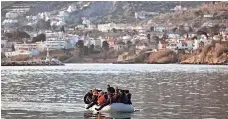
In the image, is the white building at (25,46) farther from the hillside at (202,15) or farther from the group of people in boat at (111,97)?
the group of people in boat at (111,97)

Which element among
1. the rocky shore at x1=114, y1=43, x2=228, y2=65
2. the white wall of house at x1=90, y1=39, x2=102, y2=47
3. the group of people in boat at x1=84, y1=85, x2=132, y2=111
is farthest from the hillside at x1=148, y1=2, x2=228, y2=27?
the group of people in boat at x1=84, y1=85, x2=132, y2=111

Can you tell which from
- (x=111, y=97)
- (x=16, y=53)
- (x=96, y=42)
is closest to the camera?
(x=111, y=97)

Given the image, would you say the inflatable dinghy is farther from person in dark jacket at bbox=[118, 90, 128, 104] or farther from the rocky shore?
the rocky shore

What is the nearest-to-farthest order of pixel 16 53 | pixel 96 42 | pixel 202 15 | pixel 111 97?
1. pixel 111 97
2. pixel 16 53
3. pixel 96 42
4. pixel 202 15

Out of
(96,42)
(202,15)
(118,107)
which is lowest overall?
(118,107)

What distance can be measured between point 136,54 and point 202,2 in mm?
37853

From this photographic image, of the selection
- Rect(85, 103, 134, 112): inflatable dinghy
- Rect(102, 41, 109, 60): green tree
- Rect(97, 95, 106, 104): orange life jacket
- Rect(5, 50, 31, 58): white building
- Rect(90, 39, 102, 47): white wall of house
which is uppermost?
Rect(90, 39, 102, 47): white wall of house

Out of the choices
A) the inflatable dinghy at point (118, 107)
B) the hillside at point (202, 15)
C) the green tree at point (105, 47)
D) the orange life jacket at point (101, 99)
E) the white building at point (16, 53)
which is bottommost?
the inflatable dinghy at point (118, 107)

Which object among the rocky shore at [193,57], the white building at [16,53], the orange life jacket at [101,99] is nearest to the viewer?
the orange life jacket at [101,99]

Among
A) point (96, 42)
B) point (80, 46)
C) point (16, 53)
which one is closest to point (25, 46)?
point (16, 53)

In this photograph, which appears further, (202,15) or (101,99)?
(202,15)

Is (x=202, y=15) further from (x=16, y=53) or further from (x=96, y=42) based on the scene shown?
(x=16, y=53)

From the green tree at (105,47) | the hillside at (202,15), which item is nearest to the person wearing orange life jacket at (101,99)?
the green tree at (105,47)

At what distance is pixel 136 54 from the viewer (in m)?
160
